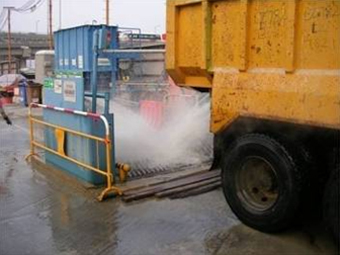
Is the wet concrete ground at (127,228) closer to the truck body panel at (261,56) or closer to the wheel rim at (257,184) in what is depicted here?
the wheel rim at (257,184)

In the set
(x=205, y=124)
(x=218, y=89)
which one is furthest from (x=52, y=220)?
(x=205, y=124)

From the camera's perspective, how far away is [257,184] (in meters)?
5.07

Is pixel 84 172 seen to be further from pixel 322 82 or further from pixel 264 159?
pixel 322 82

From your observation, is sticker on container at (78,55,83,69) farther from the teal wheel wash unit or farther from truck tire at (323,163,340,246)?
truck tire at (323,163,340,246)

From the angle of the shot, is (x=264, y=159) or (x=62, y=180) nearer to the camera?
(x=264, y=159)

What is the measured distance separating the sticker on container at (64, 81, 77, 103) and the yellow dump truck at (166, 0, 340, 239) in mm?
2368

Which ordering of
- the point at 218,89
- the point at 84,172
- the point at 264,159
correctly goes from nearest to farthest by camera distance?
1. the point at 264,159
2. the point at 218,89
3. the point at 84,172

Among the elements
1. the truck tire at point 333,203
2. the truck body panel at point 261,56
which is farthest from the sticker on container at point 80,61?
the truck tire at point 333,203

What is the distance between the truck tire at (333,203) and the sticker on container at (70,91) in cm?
434

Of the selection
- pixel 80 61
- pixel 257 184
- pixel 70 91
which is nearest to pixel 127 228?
pixel 257 184

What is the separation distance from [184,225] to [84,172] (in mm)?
2281

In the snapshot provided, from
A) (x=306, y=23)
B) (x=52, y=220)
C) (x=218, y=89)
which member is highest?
(x=306, y=23)

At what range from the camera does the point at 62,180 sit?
24.0ft

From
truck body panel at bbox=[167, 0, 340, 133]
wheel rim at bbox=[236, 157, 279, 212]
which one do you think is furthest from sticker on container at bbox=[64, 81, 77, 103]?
wheel rim at bbox=[236, 157, 279, 212]
